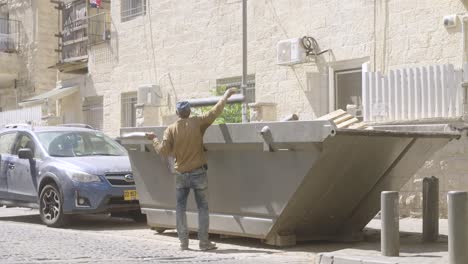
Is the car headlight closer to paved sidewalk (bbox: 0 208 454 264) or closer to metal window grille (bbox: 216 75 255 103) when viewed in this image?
paved sidewalk (bbox: 0 208 454 264)

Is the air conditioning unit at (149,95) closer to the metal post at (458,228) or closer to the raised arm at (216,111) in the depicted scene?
the raised arm at (216,111)

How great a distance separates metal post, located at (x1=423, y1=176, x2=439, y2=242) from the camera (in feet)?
29.8

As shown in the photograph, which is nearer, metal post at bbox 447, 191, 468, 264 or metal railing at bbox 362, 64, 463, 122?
metal post at bbox 447, 191, 468, 264

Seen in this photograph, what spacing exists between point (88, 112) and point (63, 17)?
436 centimetres

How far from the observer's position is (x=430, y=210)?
910cm

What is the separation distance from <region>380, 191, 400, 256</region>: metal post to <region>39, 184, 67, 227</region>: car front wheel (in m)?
5.70

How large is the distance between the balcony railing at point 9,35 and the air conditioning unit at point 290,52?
48.7 feet

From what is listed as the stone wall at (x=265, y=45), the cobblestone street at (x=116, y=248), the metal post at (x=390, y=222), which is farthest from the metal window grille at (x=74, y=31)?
the metal post at (x=390, y=222)

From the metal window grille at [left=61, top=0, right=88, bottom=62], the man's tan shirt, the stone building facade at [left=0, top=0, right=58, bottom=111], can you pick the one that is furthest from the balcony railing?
the man's tan shirt

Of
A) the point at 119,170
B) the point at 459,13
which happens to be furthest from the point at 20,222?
the point at 459,13

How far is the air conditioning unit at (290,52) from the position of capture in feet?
48.9

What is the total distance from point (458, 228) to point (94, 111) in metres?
17.1

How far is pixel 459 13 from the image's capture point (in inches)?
486

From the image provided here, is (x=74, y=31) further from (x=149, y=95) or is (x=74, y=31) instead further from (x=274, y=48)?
(x=274, y=48)
